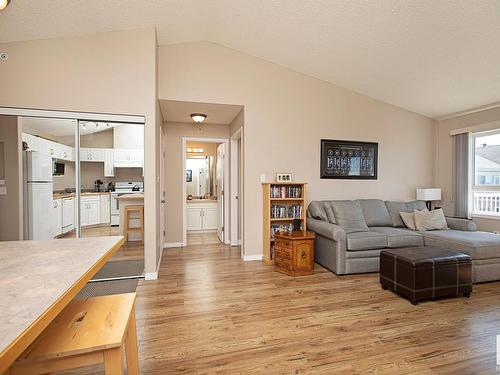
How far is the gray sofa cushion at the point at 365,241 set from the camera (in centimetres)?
341

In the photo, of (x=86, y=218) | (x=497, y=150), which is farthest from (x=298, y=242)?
(x=497, y=150)

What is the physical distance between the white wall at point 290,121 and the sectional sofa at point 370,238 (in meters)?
0.50

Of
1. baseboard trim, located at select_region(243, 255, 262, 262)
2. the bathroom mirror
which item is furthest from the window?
the bathroom mirror

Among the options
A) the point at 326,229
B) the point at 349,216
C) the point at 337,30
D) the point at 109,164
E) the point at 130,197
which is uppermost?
the point at 337,30

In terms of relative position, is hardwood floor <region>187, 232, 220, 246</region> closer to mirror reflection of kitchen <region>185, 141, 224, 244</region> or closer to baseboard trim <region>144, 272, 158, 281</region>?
mirror reflection of kitchen <region>185, 141, 224, 244</region>

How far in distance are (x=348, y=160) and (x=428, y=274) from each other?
2399mm

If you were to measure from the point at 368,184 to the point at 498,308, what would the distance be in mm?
2536

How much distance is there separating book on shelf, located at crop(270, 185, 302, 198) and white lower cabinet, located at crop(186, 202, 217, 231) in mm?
2567

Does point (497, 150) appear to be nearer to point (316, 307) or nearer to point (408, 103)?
point (408, 103)

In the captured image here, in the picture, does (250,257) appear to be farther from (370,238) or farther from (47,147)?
(47,147)

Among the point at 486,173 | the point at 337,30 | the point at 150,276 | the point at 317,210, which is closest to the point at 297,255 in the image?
the point at 317,210

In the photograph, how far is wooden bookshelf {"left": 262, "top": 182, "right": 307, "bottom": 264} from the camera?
3.98 metres

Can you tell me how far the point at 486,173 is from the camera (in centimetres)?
438

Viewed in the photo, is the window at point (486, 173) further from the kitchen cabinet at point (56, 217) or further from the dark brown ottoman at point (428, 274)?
the kitchen cabinet at point (56, 217)
